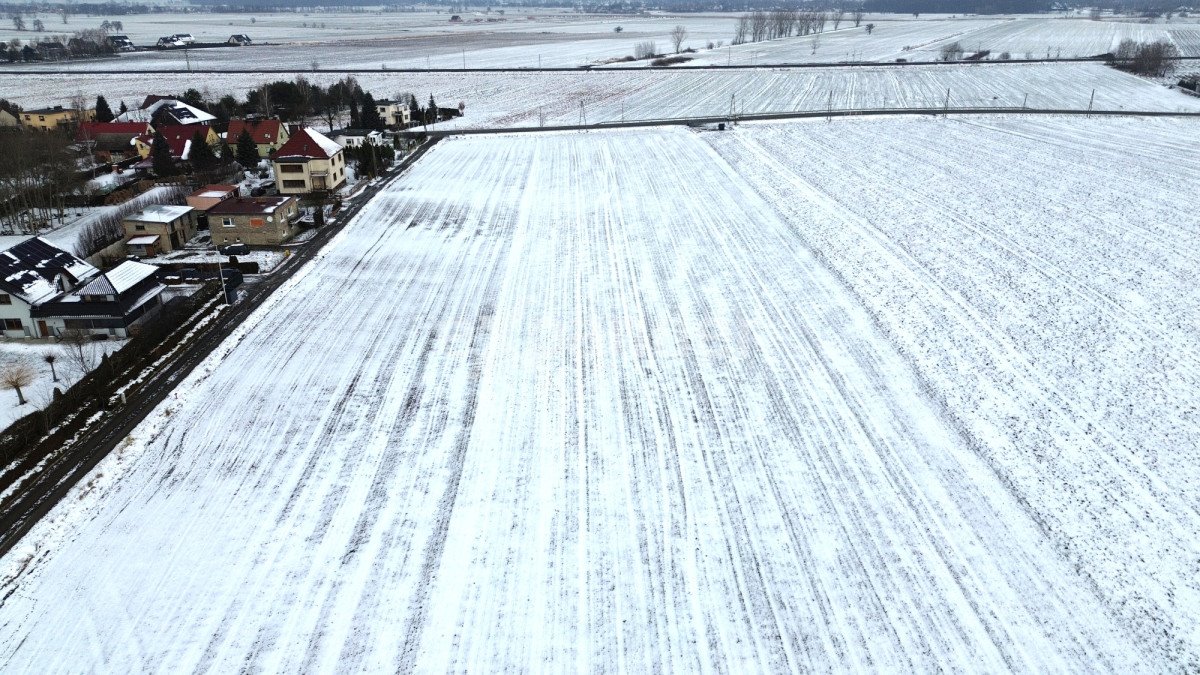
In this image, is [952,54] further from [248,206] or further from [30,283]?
[30,283]

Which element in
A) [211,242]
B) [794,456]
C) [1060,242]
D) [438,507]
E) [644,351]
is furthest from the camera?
[211,242]

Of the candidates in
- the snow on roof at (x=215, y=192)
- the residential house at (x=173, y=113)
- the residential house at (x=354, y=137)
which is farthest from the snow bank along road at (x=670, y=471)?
the residential house at (x=173, y=113)

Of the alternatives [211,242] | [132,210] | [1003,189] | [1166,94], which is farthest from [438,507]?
[1166,94]

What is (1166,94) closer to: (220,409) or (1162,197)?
(1162,197)

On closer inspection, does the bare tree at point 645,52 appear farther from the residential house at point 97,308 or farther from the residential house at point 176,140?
the residential house at point 97,308

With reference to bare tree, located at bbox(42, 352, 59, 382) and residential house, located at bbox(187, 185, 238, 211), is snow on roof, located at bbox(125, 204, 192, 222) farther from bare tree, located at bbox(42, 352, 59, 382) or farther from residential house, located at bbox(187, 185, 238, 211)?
bare tree, located at bbox(42, 352, 59, 382)
